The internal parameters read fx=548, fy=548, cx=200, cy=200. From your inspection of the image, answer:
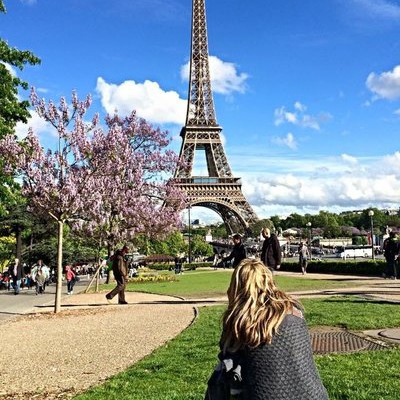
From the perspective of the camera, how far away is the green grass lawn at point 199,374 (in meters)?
5.91

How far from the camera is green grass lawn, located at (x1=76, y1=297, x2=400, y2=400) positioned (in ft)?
19.4

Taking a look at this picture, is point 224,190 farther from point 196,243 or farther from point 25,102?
point 25,102

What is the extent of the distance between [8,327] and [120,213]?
16308 millimetres

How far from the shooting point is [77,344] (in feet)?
33.9

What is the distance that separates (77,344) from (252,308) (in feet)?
25.9

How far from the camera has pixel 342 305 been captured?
1376 centimetres

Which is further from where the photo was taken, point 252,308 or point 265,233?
point 265,233

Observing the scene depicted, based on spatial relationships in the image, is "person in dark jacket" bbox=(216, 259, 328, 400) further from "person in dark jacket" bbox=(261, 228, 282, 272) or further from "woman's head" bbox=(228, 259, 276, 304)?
"person in dark jacket" bbox=(261, 228, 282, 272)

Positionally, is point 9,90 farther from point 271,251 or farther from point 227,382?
point 227,382

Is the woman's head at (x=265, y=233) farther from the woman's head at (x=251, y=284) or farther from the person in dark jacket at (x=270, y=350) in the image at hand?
the person in dark jacket at (x=270, y=350)

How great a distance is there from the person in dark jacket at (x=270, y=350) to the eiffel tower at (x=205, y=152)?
216 ft

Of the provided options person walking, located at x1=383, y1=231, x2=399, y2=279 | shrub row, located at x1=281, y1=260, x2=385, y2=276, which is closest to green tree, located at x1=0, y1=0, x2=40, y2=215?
person walking, located at x1=383, y1=231, x2=399, y2=279

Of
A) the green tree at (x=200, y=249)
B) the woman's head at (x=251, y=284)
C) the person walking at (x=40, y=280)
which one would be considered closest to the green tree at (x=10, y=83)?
the person walking at (x=40, y=280)

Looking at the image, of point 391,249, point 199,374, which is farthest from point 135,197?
point 199,374
